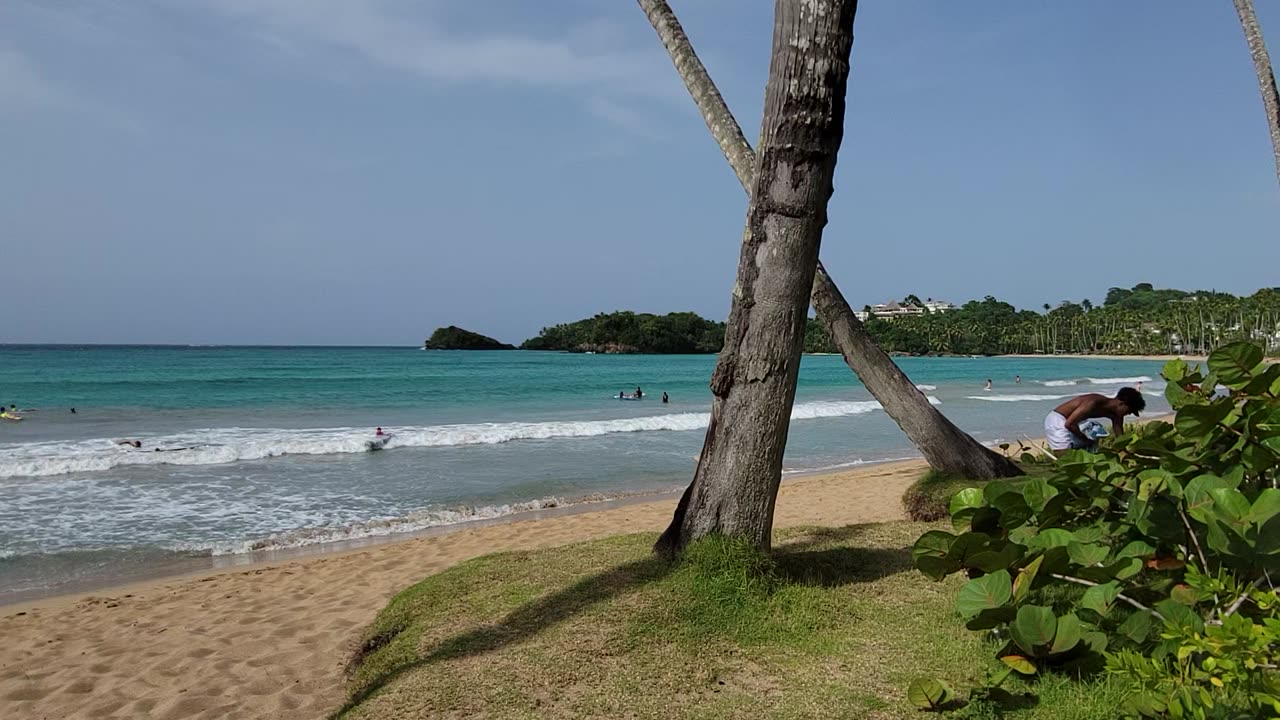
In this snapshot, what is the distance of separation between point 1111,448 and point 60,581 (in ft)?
30.1

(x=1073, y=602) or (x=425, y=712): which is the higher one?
(x=1073, y=602)

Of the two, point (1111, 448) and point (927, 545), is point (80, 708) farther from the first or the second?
point (1111, 448)

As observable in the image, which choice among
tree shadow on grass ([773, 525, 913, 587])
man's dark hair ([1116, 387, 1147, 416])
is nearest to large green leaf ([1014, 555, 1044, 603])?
tree shadow on grass ([773, 525, 913, 587])

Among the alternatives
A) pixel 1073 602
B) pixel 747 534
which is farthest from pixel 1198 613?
pixel 747 534

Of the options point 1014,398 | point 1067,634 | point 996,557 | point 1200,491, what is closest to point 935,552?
point 996,557

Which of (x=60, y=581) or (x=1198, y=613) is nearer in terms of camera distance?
(x=1198, y=613)

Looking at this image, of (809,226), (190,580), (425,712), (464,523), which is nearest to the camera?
(425,712)

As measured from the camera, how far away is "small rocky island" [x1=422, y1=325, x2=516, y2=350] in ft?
383

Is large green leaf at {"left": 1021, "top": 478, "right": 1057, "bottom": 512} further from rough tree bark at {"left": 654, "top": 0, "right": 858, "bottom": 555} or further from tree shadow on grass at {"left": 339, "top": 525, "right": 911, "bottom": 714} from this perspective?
tree shadow on grass at {"left": 339, "top": 525, "right": 911, "bottom": 714}

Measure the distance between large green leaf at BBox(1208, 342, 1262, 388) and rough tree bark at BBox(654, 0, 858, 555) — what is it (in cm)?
200

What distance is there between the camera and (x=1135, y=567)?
2.37m

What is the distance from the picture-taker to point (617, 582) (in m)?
4.47

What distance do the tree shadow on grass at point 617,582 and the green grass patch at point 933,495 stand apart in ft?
4.32

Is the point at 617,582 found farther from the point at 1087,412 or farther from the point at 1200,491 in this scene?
the point at 1087,412
